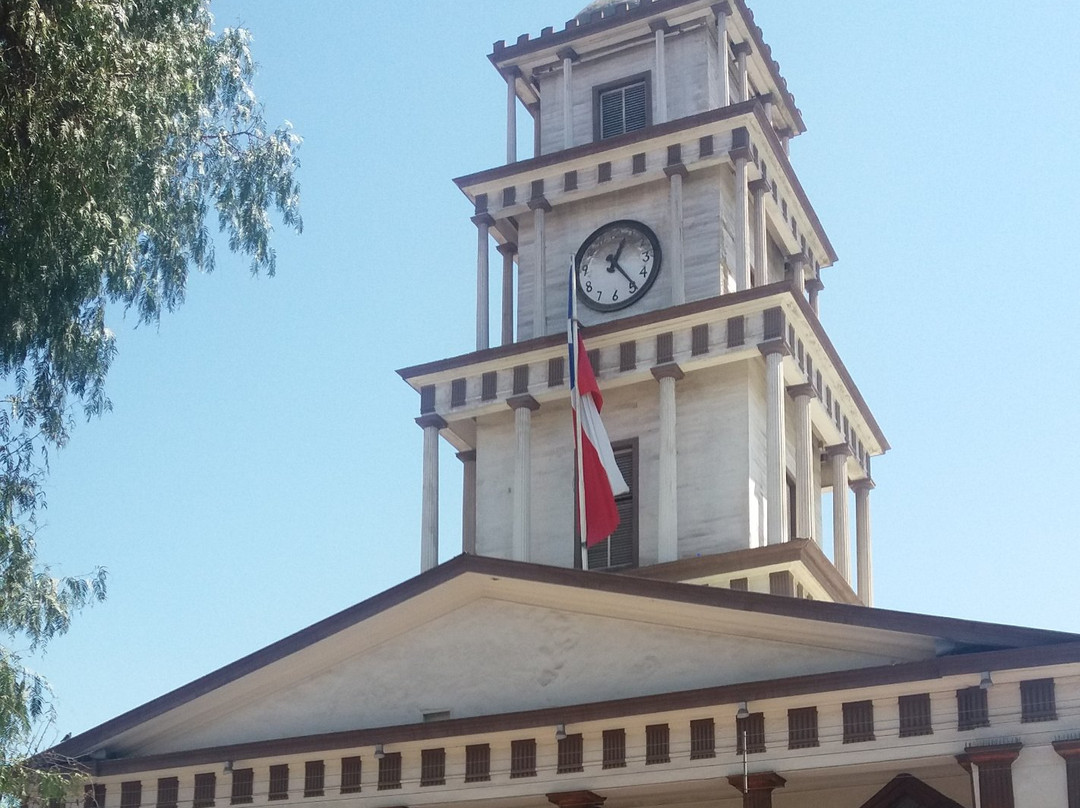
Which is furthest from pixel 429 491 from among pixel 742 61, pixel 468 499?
pixel 742 61

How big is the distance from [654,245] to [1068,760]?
15250 millimetres

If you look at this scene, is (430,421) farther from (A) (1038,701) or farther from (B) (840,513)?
(A) (1038,701)

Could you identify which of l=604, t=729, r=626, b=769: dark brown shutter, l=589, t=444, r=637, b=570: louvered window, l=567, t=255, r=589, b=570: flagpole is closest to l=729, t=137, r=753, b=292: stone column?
l=567, t=255, r=589, b=570: flagpole

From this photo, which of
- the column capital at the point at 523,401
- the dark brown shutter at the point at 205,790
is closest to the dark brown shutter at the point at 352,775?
the dark brown shutter at the point at 205,790

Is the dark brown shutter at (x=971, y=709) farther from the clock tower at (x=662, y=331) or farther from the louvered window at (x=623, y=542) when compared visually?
the louvered window at (x=623, y=542)

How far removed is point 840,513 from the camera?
109 ft

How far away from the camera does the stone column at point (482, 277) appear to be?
33969mm

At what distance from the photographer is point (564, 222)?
34.3 metres

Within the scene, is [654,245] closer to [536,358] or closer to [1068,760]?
[536,358]

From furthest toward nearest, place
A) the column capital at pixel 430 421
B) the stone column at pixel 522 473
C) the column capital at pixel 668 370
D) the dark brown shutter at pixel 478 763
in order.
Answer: the column capital at pixel 430 421 → the stone column at pixel 522 473 → the column capital at pixel 668 370 → the dark brown shutter at pixel 478 763

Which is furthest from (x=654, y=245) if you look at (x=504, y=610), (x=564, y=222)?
(x=504, y=610)

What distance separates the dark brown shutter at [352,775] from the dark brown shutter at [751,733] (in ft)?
18.3

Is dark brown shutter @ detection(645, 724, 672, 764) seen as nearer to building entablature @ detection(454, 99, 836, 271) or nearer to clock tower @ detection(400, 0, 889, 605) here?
clock tower @ detection(400, 0, 889, 605)

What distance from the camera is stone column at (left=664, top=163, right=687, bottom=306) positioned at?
105 feet
